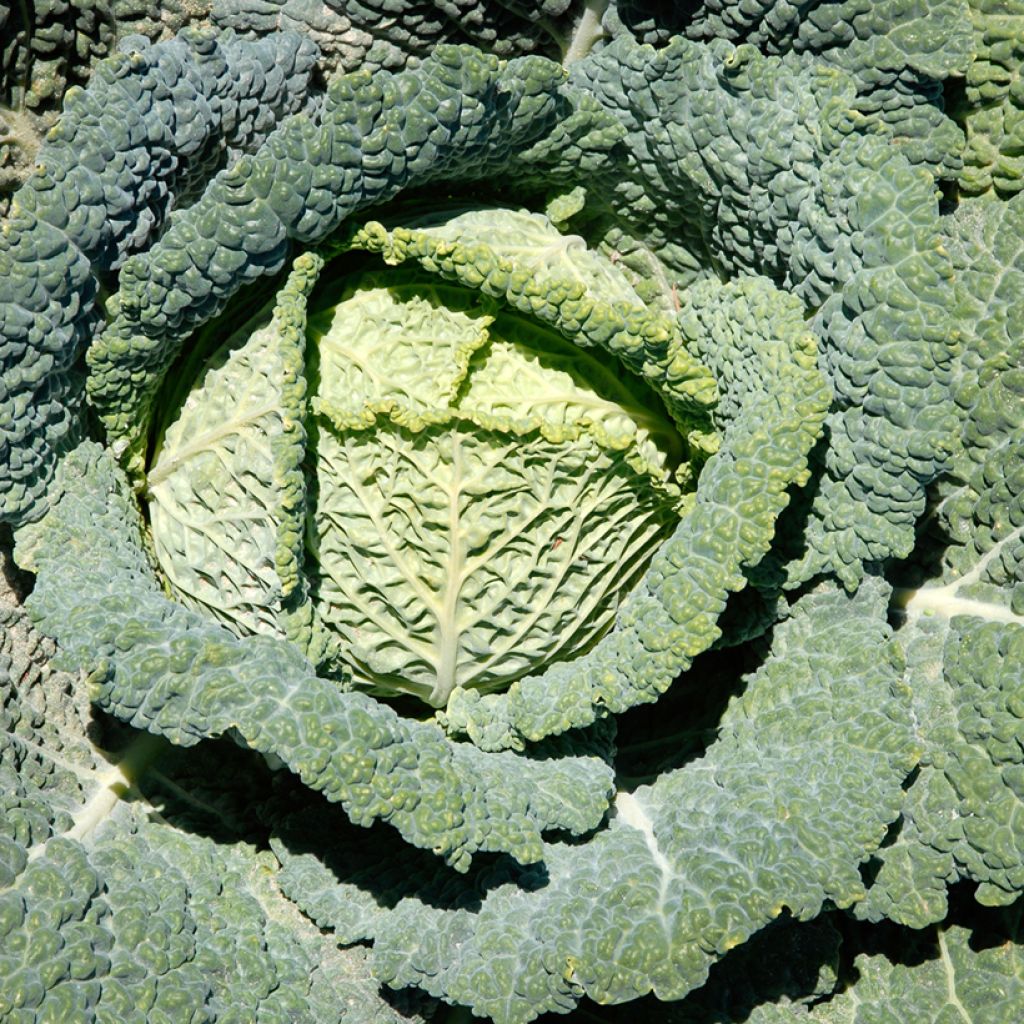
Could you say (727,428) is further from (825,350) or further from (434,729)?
(434,729)

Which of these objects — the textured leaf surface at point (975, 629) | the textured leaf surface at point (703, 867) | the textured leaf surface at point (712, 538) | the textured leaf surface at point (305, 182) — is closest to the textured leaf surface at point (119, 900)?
the textured leaf surface at point (703, 867)

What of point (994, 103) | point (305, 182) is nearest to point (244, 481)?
point (305, 182)

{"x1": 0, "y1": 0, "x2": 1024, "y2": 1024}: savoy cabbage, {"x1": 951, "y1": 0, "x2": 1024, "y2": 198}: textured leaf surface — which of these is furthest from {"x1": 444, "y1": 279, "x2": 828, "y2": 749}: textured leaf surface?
{"x1": 951, "y1": 0, "x2": 1024, "y2": 198}: textured leaf surface

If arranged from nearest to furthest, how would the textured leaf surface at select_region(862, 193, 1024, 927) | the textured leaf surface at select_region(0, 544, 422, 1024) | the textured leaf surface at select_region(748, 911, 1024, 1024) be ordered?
the textured leaf surface at select_region(0, 544, 422, 1024), the textured leaf surface at select_region(862, 193, 1024, 927), the textured leaf surface at select_region(748, 911, 1024, 1024)

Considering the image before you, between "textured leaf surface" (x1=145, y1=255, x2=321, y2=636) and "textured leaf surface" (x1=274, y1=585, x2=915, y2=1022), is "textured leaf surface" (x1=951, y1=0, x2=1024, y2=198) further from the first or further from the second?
"textured leaf surface" (x1=145, y1=255, x2=321, y2=636)

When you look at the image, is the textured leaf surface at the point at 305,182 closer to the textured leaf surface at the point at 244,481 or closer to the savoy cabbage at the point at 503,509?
the savoy cabbage at the point at 503,509
